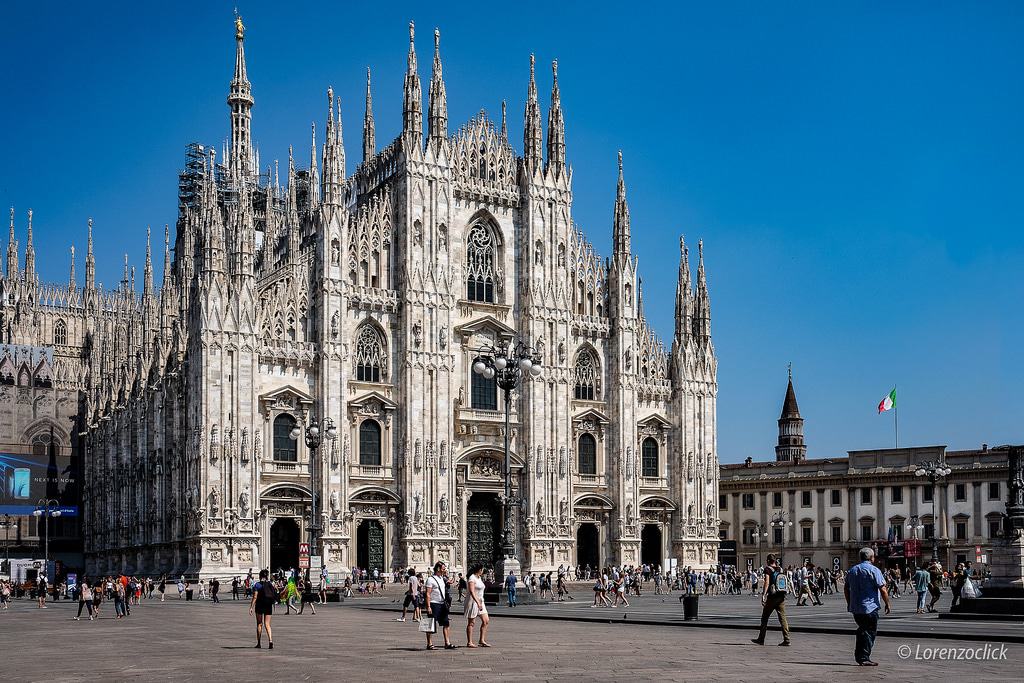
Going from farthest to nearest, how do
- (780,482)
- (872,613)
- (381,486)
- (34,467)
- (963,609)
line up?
(780,482)
(34,467)
(381,486)
(963,609)
(872,613)

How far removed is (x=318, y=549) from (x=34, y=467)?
42.2 metres

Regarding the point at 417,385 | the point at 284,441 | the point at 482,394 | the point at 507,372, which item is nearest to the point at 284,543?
the point at 284,441

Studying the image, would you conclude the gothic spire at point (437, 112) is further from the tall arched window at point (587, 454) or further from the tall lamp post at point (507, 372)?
the tall lamp post at point (507, 372)

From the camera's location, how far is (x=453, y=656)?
23.0 m

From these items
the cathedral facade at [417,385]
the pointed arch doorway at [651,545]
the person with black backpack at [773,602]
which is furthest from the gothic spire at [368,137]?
the person with black backpack at [773,602]

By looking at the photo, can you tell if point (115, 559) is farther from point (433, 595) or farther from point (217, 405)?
point (433, 595)

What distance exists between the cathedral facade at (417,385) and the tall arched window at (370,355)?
0.11 m

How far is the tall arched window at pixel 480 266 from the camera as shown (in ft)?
230

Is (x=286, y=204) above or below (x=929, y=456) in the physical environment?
above

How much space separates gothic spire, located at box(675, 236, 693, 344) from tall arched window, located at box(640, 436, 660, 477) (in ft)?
20.2

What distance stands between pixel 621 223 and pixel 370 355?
17.0m

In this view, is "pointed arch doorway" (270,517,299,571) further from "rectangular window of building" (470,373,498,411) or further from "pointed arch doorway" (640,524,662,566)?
"pointed arch doorway" (640,524,662,566)

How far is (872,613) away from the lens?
19562 mm

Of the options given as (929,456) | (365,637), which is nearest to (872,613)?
(365,637)
